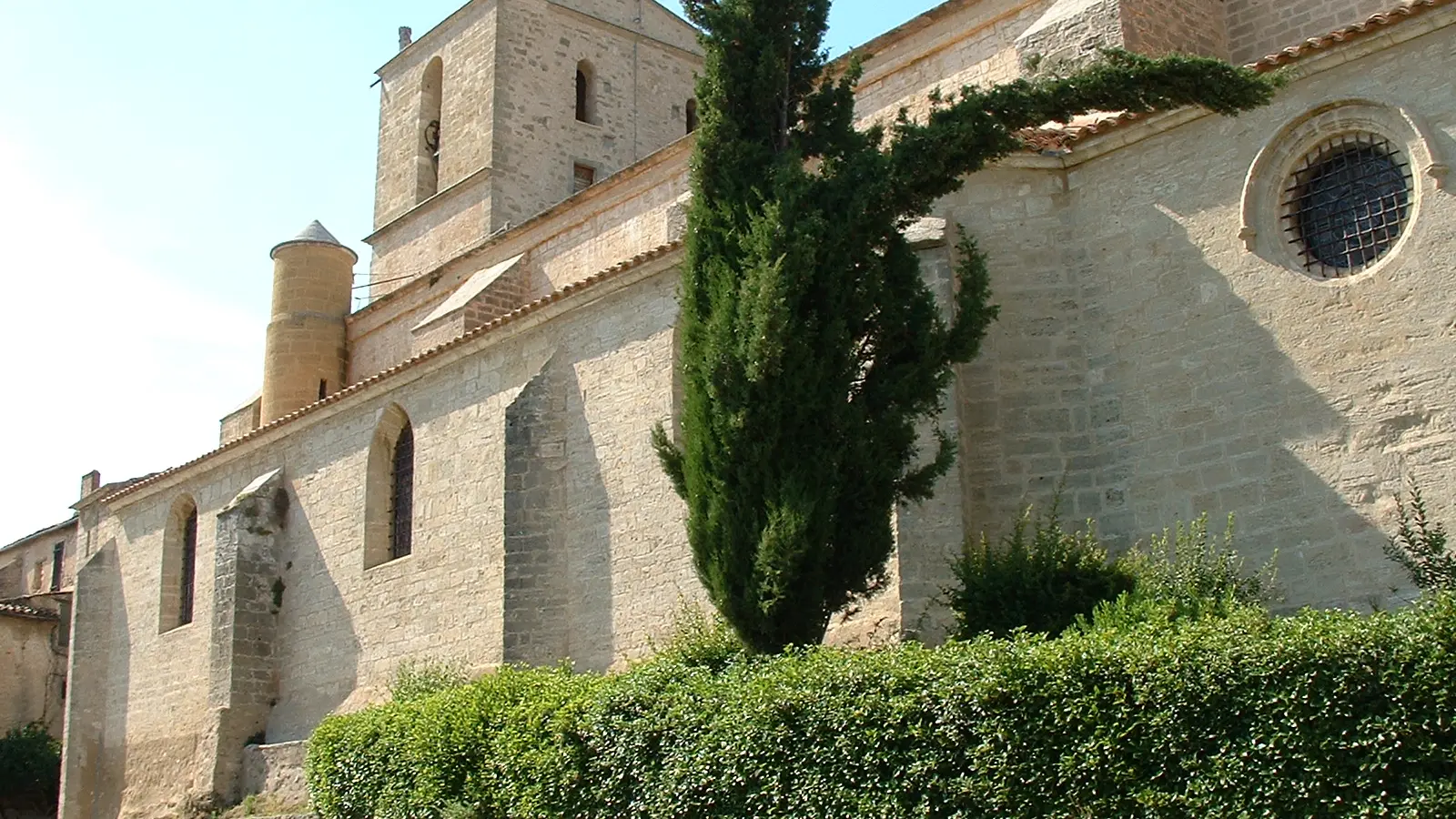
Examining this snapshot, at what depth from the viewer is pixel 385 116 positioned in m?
29.2

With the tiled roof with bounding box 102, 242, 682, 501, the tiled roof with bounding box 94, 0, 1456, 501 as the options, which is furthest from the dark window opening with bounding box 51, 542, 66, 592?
the tiled roof with bounding box 94, 0, 1456, 501

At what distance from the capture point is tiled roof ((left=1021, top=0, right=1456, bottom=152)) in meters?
11.0

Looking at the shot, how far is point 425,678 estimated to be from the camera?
14.9 metres

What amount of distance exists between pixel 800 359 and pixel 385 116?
20844mm

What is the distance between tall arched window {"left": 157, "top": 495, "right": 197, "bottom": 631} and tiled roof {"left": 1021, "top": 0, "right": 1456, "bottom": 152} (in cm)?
1410

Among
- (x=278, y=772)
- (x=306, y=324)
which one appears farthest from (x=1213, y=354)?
(x=306, y=324)

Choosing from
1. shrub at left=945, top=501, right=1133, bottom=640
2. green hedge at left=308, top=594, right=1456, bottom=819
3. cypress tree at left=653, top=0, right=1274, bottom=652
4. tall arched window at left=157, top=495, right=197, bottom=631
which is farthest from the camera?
tall arched window at left=157, top=495, right=197, bottom=631

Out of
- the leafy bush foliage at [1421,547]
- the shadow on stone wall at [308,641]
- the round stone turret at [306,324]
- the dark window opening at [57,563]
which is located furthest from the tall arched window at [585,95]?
the leafy bush foliage at [1421,547]

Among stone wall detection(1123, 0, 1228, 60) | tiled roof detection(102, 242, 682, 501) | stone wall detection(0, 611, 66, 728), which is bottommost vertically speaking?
stone wall detection(0, 611, 66, 728)

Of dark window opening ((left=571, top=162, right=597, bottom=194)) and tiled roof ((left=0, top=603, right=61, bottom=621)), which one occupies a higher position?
dark window opening ((left=571, top=162, right=597, bottom=194))

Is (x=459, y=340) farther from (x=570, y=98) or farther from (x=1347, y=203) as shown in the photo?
(x=570, y=98)

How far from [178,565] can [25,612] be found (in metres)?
8.42

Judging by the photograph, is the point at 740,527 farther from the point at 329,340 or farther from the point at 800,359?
the point at 329,340

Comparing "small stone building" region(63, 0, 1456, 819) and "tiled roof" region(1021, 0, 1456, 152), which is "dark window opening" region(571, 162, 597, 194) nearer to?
"small stone building" region(63, 0, 1456, 819)
